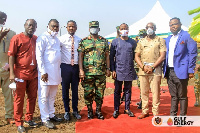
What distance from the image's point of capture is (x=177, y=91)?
398 cm

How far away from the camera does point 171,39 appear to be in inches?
159

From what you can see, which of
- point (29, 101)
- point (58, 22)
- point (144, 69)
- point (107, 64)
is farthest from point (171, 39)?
point (29, 101)

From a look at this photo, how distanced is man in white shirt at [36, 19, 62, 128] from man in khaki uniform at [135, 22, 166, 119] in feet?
5.65

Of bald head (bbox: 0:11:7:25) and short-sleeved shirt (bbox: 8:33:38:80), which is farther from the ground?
bald head (bbox: 0:11:7:25)

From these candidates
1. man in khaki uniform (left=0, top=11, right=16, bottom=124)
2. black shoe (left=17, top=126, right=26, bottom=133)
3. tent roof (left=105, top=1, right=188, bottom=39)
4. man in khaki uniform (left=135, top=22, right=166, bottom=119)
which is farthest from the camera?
tent roof (left=105, top=1, right=188, bottom=39)

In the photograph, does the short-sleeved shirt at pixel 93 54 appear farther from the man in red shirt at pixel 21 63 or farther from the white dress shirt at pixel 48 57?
the man in red shirt at pixel 21 63

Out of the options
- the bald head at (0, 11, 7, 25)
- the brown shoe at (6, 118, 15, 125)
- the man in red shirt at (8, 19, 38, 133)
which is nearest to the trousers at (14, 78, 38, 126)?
the man in red shirt at (8, 19, 38, 133)

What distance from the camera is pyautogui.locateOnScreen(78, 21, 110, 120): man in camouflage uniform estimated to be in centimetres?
419

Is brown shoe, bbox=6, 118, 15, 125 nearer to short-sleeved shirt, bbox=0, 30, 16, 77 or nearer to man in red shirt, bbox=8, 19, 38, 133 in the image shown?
man in red shirt, bbox=8, 19, 38, 133

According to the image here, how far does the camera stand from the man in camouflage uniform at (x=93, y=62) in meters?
4.19

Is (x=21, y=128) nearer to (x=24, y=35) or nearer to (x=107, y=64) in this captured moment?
(x=24, y=35)

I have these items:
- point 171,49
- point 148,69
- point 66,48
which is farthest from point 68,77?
Answer: point 171,49

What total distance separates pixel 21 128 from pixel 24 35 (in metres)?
1.66

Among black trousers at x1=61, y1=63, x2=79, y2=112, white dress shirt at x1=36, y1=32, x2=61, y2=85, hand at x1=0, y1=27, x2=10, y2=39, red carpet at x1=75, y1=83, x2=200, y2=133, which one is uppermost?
hand at x1=0, y1=27, x2=10, y2=39
